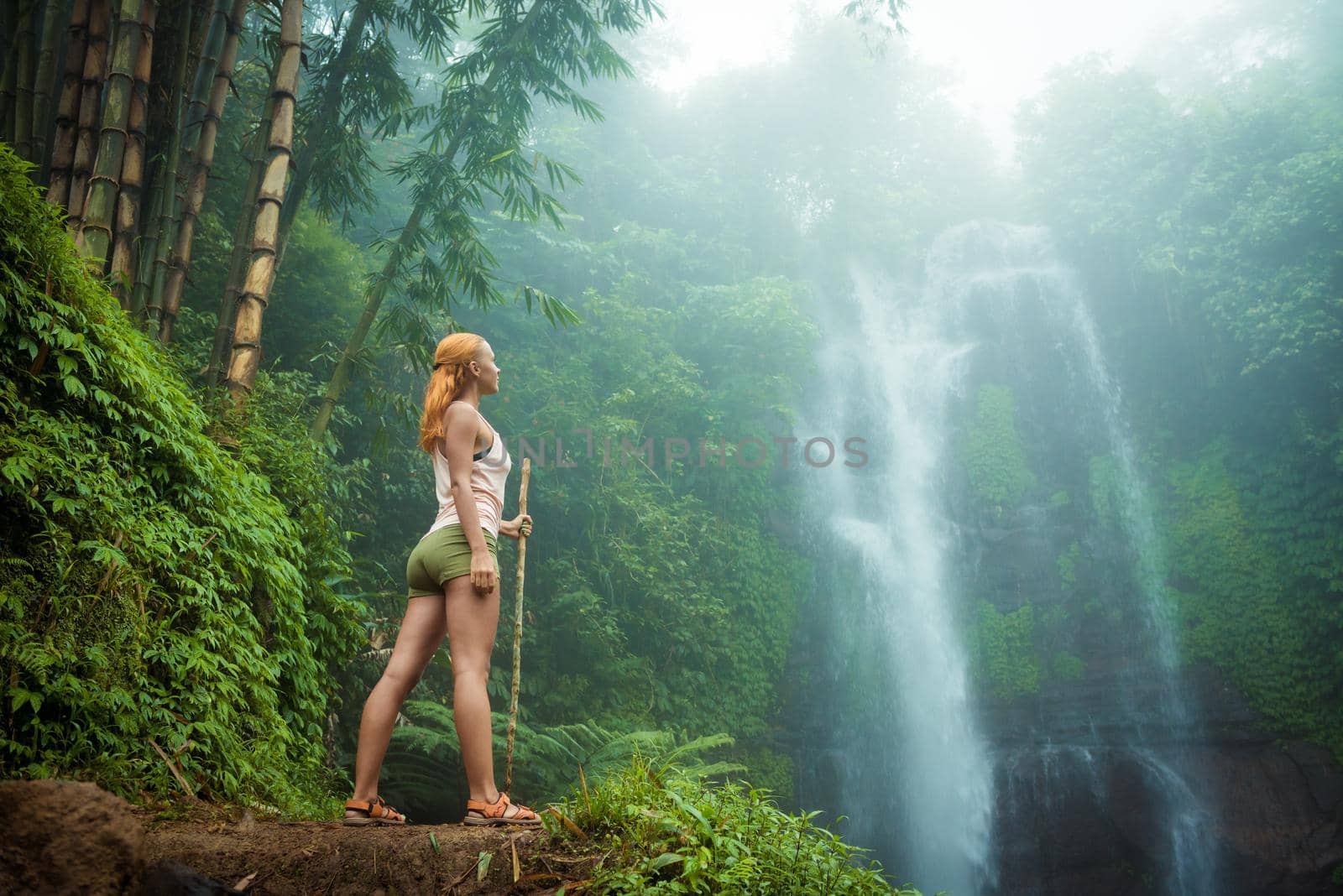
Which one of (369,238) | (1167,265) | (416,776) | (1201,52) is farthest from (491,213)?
(1201,52)

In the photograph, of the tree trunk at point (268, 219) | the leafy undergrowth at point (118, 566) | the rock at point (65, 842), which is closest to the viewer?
the rock at point (65, 842)

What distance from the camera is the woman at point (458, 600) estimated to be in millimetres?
2369

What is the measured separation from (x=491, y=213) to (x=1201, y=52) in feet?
63.0

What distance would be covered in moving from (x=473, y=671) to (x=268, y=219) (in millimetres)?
2947

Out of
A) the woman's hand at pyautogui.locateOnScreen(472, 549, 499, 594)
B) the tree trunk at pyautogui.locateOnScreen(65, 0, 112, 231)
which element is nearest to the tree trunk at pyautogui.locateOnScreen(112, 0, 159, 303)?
the tree trunk at pyautogui.locateOnScreen(65, 0, 112, 231)

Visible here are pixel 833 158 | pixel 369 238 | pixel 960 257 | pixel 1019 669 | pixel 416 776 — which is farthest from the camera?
pixel 833 158

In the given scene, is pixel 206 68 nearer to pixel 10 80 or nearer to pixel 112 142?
pixel 10 80

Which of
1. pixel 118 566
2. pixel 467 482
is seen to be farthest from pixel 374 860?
pixel 118 566

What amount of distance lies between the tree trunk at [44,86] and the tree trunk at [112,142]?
0.52 m

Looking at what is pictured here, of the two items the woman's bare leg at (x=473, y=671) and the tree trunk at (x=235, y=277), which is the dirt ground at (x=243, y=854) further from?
the tree trunk at (x=235, y=277)

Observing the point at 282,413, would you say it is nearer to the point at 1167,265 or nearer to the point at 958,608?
the point at 958,608

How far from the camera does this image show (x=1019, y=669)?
37.5 feet

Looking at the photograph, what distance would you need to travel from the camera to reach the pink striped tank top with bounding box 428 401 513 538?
254 centimetres

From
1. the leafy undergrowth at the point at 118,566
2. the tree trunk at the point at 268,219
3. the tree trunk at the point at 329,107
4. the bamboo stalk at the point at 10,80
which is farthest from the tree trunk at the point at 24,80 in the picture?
the tree trunk at the point at 329,107
